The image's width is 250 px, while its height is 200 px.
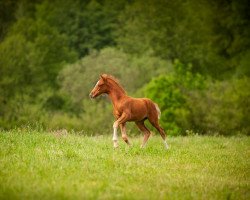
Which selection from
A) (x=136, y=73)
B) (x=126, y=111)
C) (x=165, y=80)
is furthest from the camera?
(x=136, y=73)

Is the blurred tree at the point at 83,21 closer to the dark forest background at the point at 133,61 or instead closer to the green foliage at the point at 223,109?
the dark forest background at the point at 133,61

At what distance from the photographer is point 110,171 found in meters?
13.8

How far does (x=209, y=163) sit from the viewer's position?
1595cm

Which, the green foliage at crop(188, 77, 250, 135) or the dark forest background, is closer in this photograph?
the green foliage at crop(188, 77, 250, 135)

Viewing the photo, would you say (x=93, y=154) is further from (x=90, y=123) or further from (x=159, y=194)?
(x=90, y=123)

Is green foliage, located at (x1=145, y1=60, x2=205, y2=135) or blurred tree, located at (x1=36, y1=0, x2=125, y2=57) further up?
blurred tree, located at (x1=36, y1=0, x2=125, y2=57)

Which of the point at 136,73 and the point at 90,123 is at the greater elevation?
the point at 136,73

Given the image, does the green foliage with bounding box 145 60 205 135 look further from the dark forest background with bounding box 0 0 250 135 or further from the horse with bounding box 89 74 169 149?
the horse with bounding box 89 74 169 149

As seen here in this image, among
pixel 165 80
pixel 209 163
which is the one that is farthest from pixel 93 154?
pixel 165 80

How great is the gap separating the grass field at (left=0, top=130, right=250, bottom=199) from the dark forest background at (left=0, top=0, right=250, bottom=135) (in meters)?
34.2

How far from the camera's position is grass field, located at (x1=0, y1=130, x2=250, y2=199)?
11672 mm

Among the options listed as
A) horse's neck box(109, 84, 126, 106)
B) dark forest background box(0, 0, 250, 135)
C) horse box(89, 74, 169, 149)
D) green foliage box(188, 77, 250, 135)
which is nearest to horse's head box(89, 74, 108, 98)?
horse box(89, 74, 169, 149)

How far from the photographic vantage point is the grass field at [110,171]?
11672 mm

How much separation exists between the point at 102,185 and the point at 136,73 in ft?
177
